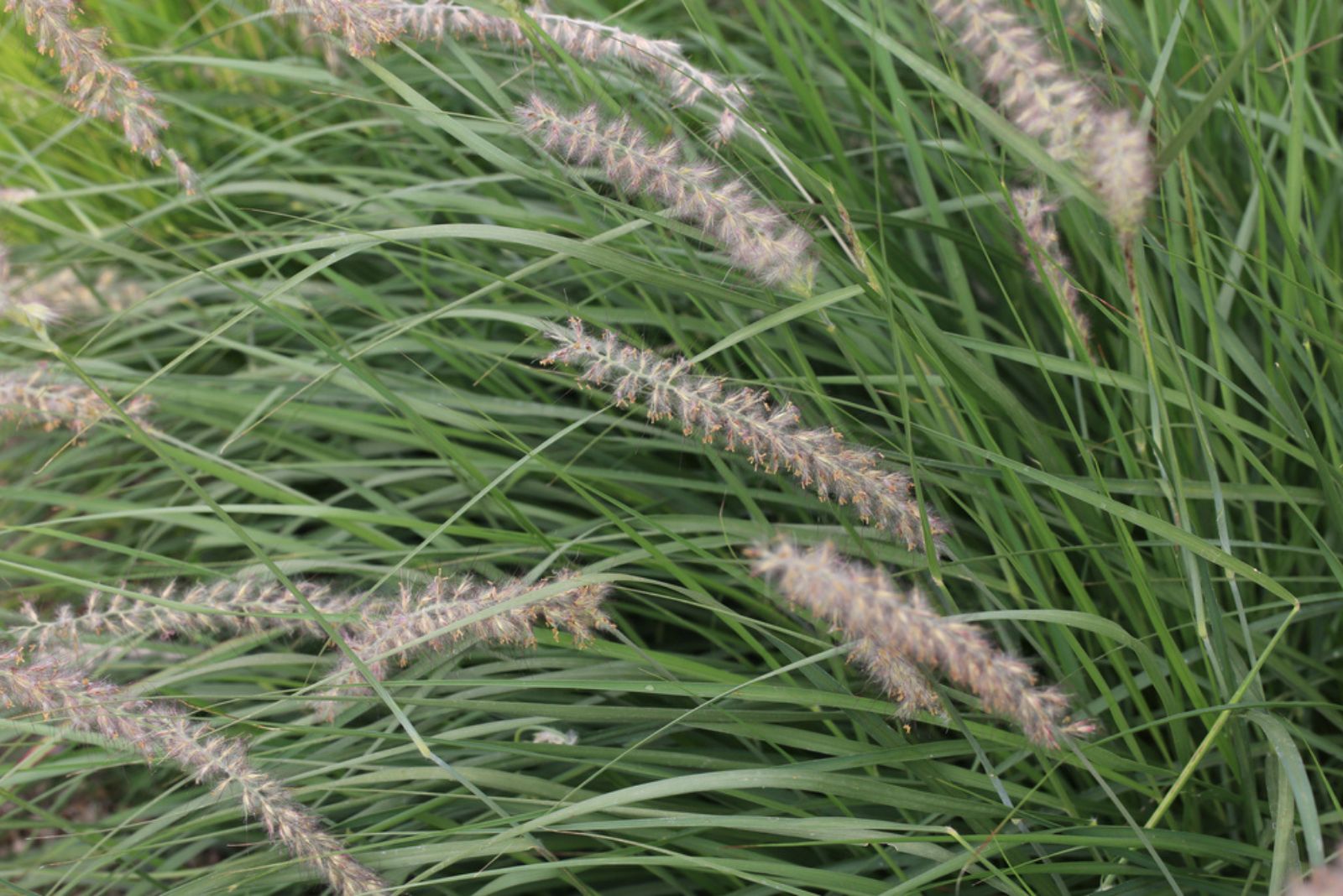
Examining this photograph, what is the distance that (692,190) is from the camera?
1.58 m

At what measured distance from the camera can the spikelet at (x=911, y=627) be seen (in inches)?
42.8

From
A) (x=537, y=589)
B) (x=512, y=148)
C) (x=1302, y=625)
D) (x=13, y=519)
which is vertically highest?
(x=512, y=148)

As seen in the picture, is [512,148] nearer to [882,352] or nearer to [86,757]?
[882,352]

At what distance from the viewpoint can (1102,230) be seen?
85.0 inches

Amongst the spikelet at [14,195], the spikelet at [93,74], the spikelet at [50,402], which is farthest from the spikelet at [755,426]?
the spikelet at [14,195]

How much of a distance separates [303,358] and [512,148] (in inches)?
29.1

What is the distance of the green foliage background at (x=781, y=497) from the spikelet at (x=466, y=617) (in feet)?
0.22

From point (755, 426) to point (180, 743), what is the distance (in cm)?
100

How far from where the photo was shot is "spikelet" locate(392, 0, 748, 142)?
171 centimetres

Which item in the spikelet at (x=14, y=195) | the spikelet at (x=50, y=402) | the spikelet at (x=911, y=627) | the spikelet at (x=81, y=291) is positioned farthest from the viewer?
the spikelet at (x=81, y=291)

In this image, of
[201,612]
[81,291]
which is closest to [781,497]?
[201,612]

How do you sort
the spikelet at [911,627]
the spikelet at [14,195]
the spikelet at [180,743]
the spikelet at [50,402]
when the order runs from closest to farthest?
the spikelet at [911,627] → the spikelet at [180,743] → the spikelet at [50,402] → the spikelet at [14,195]

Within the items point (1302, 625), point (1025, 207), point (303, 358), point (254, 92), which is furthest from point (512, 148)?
point (1302, 625)

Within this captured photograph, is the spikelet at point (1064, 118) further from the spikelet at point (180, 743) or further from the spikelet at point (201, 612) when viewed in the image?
the spikelet at point (180, 743)
